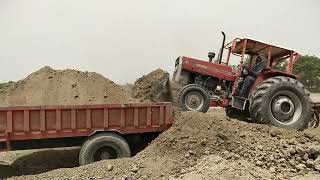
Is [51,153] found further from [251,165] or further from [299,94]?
[299,94]

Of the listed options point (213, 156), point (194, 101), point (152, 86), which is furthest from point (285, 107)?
point (152, 86)

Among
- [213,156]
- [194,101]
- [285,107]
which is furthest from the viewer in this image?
[194,101]

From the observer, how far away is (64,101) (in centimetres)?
1652

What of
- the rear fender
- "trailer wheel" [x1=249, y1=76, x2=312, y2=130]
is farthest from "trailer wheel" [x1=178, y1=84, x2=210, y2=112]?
"trailer wheel" [x1=249, y1=76, x2=312, y2=130]

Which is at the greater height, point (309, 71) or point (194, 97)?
point (309, 71)

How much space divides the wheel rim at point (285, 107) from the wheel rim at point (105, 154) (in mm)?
4313

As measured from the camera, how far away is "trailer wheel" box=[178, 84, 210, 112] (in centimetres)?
1224

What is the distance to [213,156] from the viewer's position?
8273 mm

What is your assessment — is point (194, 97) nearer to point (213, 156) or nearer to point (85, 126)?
point (85, 126)

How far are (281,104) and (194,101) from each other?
237cm

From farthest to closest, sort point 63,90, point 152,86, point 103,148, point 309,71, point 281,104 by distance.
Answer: point 309,71, point 63,90, point 152,86, point 281,104, point 103,148

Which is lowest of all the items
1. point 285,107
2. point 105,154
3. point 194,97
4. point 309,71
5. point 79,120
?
point 105,154

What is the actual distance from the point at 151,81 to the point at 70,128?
5.59m

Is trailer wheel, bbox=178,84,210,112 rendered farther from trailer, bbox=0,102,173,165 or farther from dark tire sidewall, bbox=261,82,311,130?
trailer, bbox=0,102,173,165
